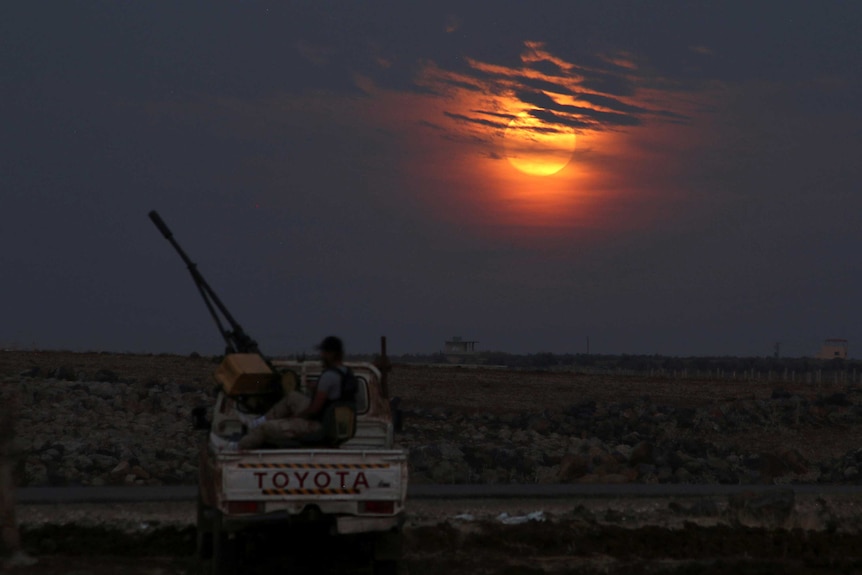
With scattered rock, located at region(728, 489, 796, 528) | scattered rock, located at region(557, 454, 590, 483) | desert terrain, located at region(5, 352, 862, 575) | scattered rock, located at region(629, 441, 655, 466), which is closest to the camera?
desert terrain, located at region(5, 352, 862, 575)

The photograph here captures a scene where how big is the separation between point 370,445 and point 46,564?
3615mm

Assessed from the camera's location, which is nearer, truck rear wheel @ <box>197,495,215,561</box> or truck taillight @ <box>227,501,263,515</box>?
truck taillight @ <box>227,501,263,515</box>

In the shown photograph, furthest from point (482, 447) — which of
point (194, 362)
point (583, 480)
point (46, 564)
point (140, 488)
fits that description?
point (194, 362)

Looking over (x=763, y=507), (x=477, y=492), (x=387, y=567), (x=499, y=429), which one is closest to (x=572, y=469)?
(x=477, y=492)

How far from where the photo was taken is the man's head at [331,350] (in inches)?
456

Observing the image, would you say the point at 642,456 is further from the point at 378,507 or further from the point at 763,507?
the point at 378,507

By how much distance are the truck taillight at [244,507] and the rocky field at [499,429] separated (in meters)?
12.6

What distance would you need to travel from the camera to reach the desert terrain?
46.3ft

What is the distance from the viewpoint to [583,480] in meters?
23.8

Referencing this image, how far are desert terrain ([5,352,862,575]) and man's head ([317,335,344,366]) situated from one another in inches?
109

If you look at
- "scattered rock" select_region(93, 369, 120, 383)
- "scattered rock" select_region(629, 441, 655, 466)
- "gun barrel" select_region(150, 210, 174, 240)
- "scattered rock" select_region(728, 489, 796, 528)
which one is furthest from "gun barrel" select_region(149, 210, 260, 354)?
"scattered rock" select_region(93, 369, 120, 383)

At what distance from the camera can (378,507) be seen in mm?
10984

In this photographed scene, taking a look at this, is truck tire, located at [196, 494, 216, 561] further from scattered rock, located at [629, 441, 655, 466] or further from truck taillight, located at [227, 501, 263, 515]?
scattered rock, located at [629, 441, 655, 466]

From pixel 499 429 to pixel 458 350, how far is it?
9119 cm
